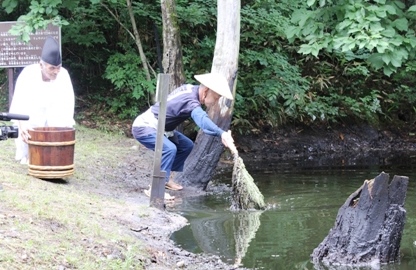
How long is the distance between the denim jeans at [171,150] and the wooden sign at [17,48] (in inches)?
166

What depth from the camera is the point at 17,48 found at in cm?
1240

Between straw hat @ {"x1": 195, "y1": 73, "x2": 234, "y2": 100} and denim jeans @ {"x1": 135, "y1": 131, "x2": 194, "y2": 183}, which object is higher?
straw hat @ {"x1": 195, "y1": 73, "x2": 234, "y2": 100}

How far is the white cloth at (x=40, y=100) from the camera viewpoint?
8836 mm

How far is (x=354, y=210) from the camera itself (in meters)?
6.48

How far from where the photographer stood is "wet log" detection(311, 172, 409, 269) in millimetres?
6383

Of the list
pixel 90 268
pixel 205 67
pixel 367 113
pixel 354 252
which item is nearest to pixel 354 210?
pixel 354 252

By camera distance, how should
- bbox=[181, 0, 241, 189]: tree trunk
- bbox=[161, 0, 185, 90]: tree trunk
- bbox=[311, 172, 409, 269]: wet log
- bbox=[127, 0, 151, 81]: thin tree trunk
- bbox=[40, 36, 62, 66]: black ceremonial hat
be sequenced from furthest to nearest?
bbox=[127, 0, 151, 81]: thin tree trunk → bbox=[161, 0, 185, 90]: tree trunk → bbox=[181, 0, 241, 189]: tree trunk → bbox=[40, 36, 62, 66]: black ceremonial hat → bbox=[311, 172, 409, 269]: wet log

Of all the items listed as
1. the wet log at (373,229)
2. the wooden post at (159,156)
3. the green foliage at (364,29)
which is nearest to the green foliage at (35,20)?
the wooden post at (159,156)

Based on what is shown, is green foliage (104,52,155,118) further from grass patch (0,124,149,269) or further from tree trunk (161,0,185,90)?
grass patch (0,124,149,269)

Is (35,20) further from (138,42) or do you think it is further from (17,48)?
(138,42)

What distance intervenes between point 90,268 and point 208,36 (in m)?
11.2

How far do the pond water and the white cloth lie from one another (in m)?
2.00

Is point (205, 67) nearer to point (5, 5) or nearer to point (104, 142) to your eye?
point (104, 142)

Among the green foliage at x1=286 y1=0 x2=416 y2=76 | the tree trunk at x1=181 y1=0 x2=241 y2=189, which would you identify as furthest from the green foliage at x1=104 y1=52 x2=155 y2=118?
the green foliage at x1=286 y1=0 x2=416 y2=76
